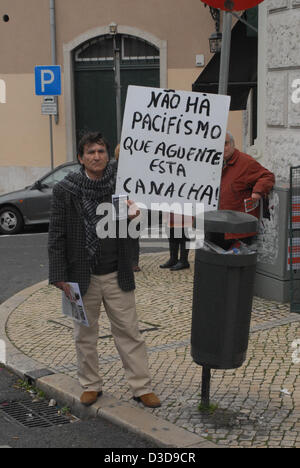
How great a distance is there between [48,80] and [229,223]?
13.3 meters

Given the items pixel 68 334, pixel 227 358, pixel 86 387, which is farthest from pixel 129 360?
pixel 68 334

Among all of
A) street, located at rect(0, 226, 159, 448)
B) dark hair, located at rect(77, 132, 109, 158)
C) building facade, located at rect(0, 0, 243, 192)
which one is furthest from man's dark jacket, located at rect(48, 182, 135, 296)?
building facade, located at rect(0, 0, 243, 192)

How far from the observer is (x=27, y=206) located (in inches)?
604

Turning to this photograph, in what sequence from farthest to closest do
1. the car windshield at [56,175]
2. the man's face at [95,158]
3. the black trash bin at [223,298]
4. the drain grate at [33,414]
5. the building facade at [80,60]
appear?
the building facade at [80,60]
the car windshield at [56,175]
the drain grate at [33,414]
the man's face at [95,158]
the black trash bin at [223,298]

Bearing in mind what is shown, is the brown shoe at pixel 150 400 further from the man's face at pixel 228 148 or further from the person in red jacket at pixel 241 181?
the man's face at pixel 228 148

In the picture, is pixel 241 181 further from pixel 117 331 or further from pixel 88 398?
pixel 88 398

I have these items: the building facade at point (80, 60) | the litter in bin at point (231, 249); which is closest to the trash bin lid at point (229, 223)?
the litter in bin at point (231, 249)

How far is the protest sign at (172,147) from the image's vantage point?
17.9ft

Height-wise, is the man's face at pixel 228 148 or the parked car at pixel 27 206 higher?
the man's face at pixel 228 148

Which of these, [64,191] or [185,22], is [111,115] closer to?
[185,22]

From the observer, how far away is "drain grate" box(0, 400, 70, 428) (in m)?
5.35

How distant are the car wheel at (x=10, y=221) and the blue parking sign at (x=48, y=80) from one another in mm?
3310

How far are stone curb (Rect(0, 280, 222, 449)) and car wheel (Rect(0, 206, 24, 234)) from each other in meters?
8.48

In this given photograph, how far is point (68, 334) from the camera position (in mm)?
7195
